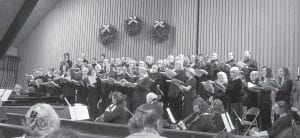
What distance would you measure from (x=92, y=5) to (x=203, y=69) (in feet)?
23.5

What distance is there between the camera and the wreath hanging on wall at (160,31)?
41.4ft

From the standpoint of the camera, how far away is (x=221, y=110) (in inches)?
238

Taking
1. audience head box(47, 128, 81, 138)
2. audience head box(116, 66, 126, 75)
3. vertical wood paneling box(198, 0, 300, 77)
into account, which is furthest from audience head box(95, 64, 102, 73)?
audience head box(47, 128, 81, 138)

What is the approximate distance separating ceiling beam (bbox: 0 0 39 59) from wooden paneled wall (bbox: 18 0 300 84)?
234 centimetres

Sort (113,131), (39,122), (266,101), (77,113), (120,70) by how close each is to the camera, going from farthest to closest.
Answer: (120,70) → (266,101) → (77,113) → (113,131) → (39,122)

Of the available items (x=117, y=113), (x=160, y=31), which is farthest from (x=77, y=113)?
(x=160, y=31)

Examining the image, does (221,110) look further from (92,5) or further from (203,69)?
(92,5)

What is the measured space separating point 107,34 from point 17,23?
2964 millimetres

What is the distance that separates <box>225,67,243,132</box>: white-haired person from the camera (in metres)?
7.29

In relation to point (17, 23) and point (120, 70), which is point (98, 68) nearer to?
point (120, 70)

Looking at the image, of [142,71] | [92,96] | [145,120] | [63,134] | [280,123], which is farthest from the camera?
[92,96]

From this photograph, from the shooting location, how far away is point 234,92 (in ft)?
24.2

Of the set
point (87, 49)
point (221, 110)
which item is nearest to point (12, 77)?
point (87, 49)

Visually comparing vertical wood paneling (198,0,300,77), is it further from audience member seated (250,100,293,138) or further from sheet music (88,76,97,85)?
audience member seated (250,100,293,138)
